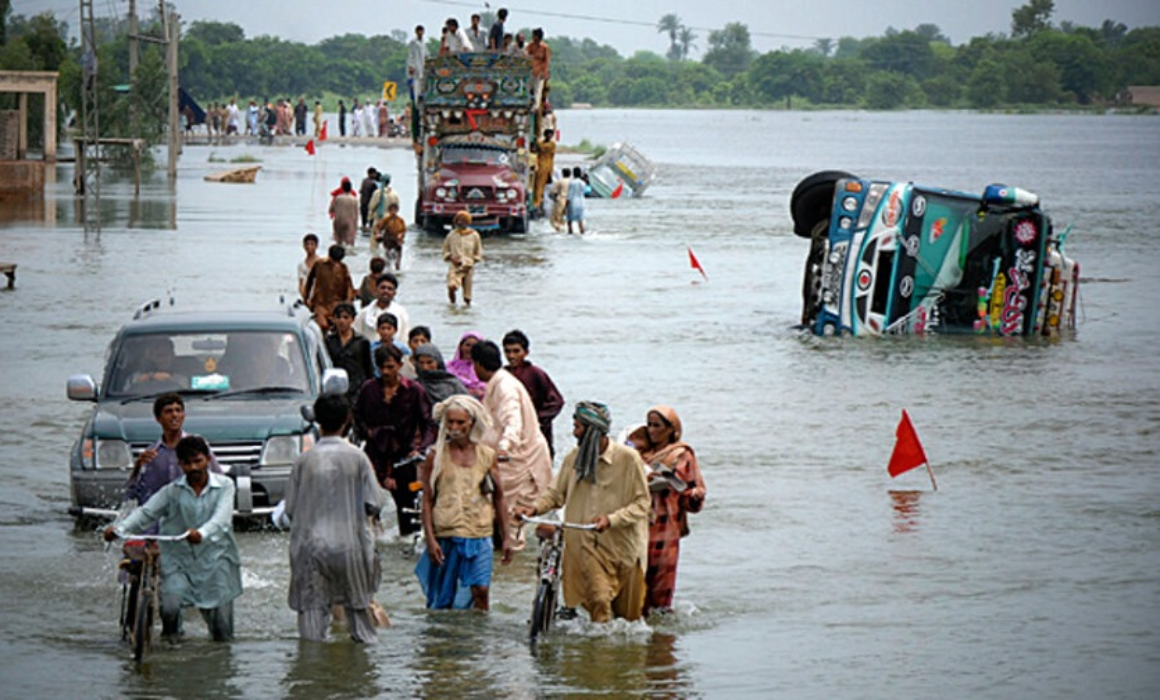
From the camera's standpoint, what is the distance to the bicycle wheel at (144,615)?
953 cm

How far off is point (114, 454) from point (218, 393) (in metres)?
0.98

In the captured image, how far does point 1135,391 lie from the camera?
922 inches

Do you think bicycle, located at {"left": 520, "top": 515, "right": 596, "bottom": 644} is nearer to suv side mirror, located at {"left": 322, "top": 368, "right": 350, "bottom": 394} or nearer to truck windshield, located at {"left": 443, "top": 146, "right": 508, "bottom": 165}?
suv side mirror, located at {"left": 322, "top": 368, "right": 350, "bottom": 394}

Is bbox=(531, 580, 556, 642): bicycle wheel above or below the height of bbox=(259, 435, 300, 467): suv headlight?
below

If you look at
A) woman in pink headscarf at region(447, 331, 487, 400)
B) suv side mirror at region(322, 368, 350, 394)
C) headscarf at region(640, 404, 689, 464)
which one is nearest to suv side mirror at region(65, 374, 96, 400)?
suv side mirror at region(322, 368, 350, 394)

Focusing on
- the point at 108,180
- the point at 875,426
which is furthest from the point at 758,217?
the point at 875,426

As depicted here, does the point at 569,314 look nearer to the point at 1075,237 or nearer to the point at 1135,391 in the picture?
the point at 1135,391

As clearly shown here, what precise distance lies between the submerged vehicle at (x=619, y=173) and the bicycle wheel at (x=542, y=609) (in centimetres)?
5191

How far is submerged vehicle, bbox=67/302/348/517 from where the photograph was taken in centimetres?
1314

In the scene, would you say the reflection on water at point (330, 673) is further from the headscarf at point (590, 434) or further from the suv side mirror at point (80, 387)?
the suv side mirror at point (80, 387)

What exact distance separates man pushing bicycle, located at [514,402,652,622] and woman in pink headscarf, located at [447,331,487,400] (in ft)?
9.19

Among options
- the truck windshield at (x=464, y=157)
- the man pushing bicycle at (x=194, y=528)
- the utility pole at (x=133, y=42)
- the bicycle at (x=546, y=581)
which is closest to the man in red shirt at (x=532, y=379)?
the bicycle at (x=546, y=581)

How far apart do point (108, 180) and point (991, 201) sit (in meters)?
37.0

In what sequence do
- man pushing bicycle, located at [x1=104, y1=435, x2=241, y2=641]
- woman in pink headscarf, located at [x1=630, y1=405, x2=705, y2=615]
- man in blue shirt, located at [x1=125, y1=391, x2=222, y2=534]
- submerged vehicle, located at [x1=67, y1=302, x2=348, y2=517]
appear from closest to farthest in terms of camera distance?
man pushing bicycle, located at [x1=104, y1=435, x2=241, y2=641]
man in blue shirt, located at [x1=125, y1=391, x2=222, y2=534]
woman in pink headscarf, located at [x1=630, y1=405, x2=705, y2=615]
submerged vehicle, located at [x1=67, y1=302, x2=348, y2=517]
